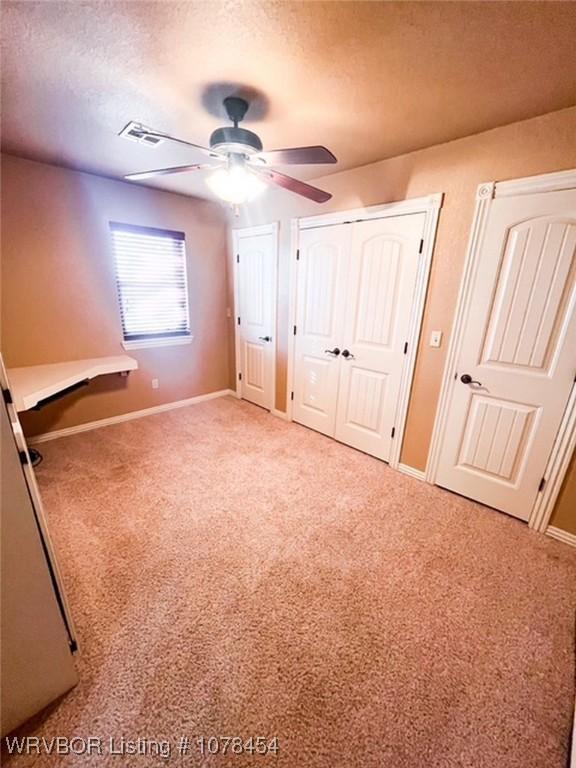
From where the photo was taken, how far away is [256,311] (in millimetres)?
3672

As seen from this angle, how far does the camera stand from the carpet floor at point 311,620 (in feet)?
3.52

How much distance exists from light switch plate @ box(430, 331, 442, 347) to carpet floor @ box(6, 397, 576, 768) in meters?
1.15

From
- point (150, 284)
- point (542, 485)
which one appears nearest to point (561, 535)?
point (542, 485)

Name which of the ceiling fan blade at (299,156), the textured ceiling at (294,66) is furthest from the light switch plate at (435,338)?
the ceiling fan blade at (299,156)

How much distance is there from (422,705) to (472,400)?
5.63 ft

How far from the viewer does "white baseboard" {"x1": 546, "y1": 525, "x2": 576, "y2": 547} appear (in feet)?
6.32

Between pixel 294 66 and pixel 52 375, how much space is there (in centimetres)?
268

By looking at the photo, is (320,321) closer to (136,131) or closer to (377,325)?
(377,325)

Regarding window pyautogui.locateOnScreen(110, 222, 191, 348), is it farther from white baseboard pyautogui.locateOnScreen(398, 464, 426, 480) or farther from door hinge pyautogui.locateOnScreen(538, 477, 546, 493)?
door hinge pyautogui.locateOnScreen(538, 477, 546, 493)

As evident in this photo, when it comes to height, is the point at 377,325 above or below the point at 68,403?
above

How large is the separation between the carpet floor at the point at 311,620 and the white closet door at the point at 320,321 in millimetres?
920

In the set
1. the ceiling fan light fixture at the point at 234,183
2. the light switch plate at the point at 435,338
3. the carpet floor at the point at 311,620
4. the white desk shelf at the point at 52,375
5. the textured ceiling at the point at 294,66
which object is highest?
the textured ceiling at the point at 294,66

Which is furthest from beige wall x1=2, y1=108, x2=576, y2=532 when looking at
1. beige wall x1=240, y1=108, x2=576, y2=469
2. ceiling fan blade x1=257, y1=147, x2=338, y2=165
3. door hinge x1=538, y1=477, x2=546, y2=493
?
ceiling fan blade x1=257, y1=147, x2=338, y2=165

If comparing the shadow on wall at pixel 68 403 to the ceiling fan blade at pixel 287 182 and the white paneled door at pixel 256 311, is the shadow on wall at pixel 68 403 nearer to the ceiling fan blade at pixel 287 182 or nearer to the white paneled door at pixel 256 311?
the white paneled door at pixel 256 311
